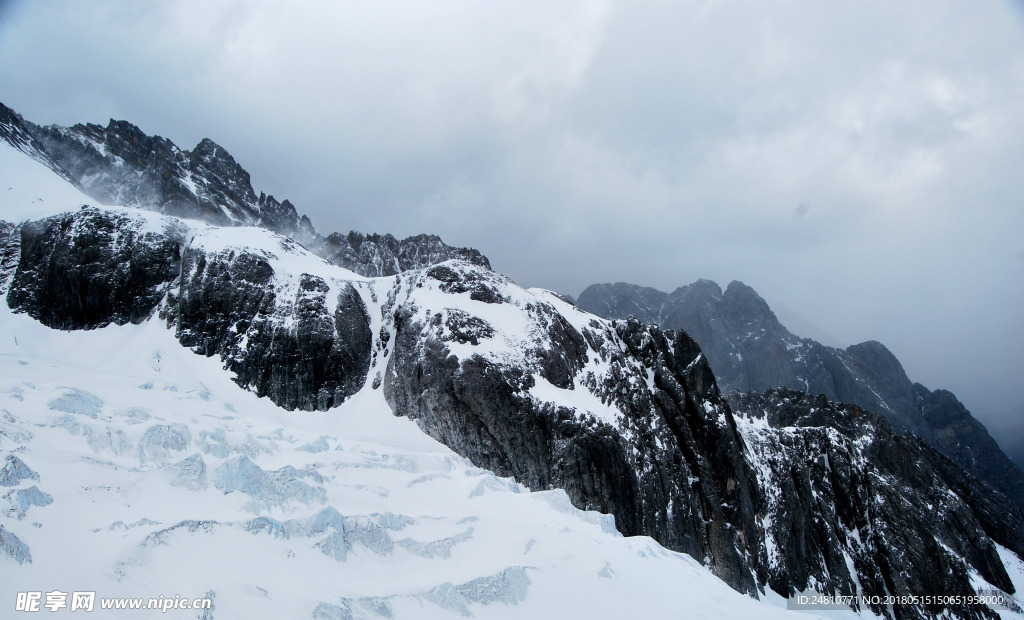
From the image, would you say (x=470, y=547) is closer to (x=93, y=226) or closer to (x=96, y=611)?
(x=96, y=611)

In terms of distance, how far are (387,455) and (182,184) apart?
9962cm

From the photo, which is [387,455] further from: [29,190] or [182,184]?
[182,184]

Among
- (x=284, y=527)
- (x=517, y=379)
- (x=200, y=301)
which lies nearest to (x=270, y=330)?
(x=200, y=301)

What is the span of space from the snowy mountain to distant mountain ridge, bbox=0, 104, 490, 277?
53.4 ft

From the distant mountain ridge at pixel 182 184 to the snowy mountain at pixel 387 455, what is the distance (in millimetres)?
16262

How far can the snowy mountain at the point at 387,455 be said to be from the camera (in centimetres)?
2441

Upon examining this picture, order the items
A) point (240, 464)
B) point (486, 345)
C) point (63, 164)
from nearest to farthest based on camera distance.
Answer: point (240, 464)
point (486, 345)
point (63, 164)

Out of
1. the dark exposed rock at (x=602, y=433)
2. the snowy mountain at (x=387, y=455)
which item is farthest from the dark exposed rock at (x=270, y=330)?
the dark exposed rock at (x=602, y=433)

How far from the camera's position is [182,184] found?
369ft

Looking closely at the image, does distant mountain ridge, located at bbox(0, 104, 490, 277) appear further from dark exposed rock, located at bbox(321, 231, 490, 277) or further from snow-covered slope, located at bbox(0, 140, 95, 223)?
snow-covered slope, located at bbox(0, 140, 95, 223)

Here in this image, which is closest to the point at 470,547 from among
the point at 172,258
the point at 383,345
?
the point at 383,345

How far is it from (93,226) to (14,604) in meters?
60.9

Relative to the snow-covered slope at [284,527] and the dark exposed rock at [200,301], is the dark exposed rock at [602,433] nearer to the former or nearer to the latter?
the dark exposed rock at [200,301]

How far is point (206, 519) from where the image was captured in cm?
2450
